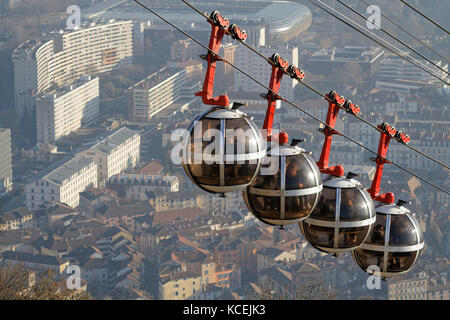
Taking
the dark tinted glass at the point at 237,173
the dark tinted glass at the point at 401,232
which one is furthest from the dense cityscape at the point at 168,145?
the dark tinted glass at the point at 237,173

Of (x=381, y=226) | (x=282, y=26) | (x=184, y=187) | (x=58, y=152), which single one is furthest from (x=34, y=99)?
(x=381, y=226)

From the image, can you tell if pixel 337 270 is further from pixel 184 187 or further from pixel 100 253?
pixel 184 187

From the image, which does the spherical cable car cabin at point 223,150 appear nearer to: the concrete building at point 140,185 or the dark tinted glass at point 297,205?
the dark tinted glass at point 297,205

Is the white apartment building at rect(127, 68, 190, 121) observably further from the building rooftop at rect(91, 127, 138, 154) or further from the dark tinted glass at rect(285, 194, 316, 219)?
the dark tinted glass at rect(285, 194, 316, 219)

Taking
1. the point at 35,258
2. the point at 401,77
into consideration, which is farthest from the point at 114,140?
the point at 401,77

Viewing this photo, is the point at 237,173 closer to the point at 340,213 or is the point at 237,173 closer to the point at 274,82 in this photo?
the point at 274,82

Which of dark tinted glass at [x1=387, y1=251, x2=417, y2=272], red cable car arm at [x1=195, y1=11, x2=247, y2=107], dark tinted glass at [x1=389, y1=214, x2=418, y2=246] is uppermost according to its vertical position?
red cable car arm at [x1=195, y1=11, x2=247, y2=107]

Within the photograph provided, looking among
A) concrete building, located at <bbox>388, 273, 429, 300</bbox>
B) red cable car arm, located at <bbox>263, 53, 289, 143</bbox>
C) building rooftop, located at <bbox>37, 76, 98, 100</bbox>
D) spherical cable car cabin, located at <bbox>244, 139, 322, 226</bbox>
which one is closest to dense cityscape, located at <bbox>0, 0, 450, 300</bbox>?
concrete building, located at <bbox>388, 273, 429, 300</bbox>
